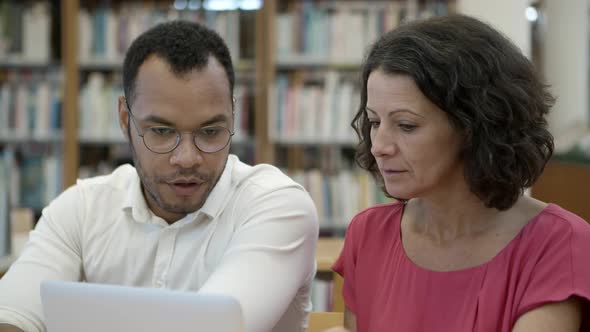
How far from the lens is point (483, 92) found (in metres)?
1.29

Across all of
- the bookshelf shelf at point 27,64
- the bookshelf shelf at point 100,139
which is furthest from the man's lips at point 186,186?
the bookshelf shelf at point 27,64

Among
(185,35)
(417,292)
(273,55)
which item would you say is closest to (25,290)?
(185,35)

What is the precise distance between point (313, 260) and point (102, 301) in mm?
641

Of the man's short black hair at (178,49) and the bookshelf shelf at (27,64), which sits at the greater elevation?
the man's short black hair at (178,49)

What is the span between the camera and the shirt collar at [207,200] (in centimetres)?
162

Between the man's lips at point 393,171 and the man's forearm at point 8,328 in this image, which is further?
the man's forearm at point 8,328

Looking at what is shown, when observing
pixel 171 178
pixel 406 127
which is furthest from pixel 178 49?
pixel 406 127

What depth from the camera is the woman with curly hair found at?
50.3 inches

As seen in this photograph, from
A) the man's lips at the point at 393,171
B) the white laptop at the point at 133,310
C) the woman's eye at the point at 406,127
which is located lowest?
the white laptop at the point at 133,310

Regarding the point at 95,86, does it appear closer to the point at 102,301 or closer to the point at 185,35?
the point at 185,35

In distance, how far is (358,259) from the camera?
1531 mm

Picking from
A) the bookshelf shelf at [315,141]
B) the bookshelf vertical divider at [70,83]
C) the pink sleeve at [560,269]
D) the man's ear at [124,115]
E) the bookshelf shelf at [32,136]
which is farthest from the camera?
the bookshelf shelf at [32,136]

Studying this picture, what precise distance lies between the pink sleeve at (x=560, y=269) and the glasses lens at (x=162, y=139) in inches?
28.8

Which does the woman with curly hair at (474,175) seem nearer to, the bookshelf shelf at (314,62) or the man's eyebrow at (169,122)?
the man's eyebrow at (169,122)
